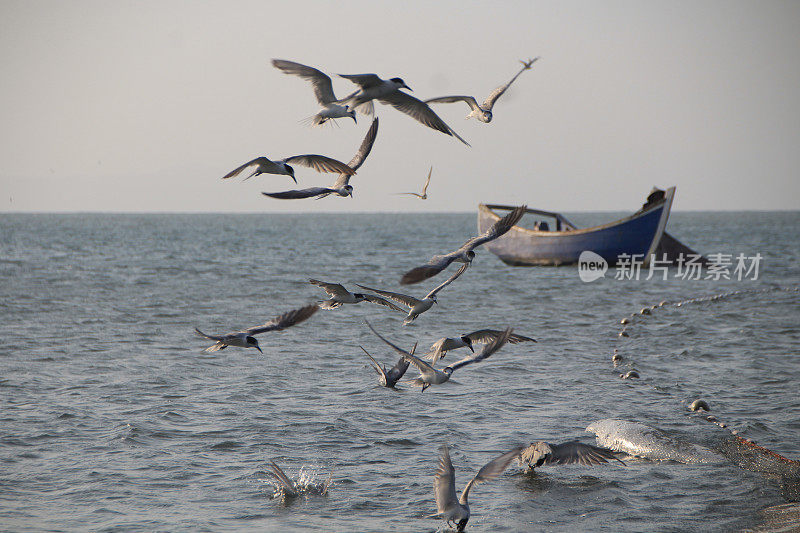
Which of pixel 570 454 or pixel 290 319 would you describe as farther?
pixel 570 454

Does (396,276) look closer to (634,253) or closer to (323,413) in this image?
(634,253)

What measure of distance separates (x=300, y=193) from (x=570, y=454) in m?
4.63

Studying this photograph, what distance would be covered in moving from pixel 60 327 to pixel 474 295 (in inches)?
604

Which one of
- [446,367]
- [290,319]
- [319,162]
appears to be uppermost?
[319,162]

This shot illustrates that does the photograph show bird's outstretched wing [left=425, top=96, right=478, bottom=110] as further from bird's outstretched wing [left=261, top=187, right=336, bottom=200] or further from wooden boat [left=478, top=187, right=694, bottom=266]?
wooden boat [left=478, top=187, right=694, bottom=266]

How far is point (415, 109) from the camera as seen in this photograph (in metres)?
7.02

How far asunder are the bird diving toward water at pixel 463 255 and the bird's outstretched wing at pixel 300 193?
3.17 ft

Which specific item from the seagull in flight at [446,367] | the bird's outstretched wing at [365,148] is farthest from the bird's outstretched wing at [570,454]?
the bird's outstretched wing at [365,148]

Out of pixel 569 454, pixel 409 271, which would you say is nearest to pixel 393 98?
pixel 409 271

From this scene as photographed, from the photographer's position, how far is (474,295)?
3016cm

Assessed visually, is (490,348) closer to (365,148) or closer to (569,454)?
(365,148)

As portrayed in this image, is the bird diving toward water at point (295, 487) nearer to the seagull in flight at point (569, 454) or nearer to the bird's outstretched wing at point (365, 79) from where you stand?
the seagull in flight at point (569, 454)

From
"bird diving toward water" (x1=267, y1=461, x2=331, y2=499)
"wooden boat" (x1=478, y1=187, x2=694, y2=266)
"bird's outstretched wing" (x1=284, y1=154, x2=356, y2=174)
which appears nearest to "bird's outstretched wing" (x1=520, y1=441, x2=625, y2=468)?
"bird diving toward water" (x1=267, y1=461, x2=331, y2=499)

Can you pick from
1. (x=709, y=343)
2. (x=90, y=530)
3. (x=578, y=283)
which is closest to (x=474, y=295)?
(x=578, y=283)
